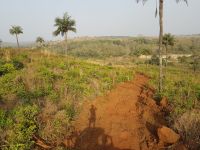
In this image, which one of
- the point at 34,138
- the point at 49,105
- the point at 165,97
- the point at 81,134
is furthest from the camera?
the point at 165,97

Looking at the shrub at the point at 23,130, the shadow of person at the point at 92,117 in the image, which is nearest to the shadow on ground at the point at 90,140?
the shadow of person at the point at 92,117

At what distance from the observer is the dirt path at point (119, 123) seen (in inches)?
368

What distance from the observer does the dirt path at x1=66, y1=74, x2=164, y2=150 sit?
9336 millimetres

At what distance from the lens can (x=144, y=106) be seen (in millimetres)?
12664

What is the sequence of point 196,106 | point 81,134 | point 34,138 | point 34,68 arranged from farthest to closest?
point 34,68
point 196,106
point 81,134
point 34,138

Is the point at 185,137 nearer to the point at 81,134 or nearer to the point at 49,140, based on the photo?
the point at 81,134

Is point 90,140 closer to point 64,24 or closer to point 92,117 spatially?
point 92,117

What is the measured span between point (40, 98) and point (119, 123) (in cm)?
426

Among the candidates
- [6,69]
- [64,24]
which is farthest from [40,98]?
[64,24]

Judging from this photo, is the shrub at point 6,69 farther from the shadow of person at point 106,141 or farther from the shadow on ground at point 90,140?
the shadow of person at point 106,141

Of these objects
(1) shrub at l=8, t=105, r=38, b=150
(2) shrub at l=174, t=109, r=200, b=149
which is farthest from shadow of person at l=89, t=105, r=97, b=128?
(2) shrub at l=174, t=109, r=200, b=149

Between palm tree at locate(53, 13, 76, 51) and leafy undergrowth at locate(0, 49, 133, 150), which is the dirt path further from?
palm tree at locate(53, 13, 76, 51)

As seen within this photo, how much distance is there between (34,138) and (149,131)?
441 centimetres

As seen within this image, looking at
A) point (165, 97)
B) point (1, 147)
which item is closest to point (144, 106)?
point (165, 97)
